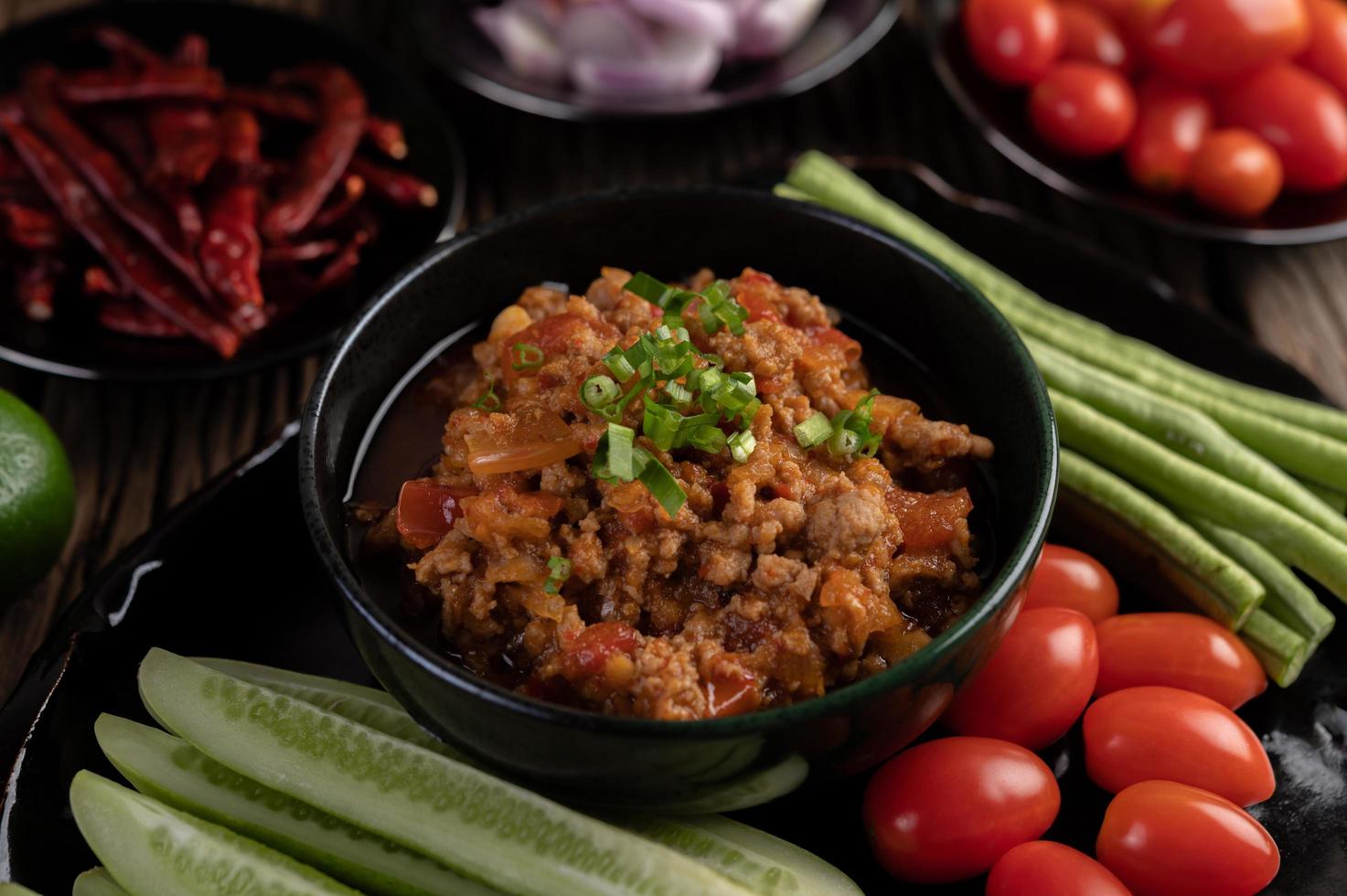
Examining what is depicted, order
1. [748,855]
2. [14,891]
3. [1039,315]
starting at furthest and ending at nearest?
[1039,315] → [748,855] → [14,891]

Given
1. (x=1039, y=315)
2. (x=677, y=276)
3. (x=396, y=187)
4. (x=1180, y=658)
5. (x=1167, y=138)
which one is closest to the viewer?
(x=1180, y=658)

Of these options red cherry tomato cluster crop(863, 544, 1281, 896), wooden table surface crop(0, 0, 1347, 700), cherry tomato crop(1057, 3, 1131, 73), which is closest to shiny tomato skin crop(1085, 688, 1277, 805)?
red cherry tomato cluster crop(863, 544, 1281, 896)

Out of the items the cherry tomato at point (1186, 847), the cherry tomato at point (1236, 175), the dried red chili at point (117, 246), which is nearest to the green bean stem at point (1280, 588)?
the cherry tomato at point (1186, 847)

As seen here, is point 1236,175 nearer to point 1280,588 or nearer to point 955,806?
point 1280,588

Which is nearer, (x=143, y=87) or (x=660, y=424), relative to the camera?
(x=660, y=424)

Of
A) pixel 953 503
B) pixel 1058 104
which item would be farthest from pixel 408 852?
pixel 1058 104

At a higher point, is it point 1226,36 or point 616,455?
point 1226,36

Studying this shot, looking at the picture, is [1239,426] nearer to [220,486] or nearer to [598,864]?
[598,864]

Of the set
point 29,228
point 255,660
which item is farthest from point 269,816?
point 29,228
